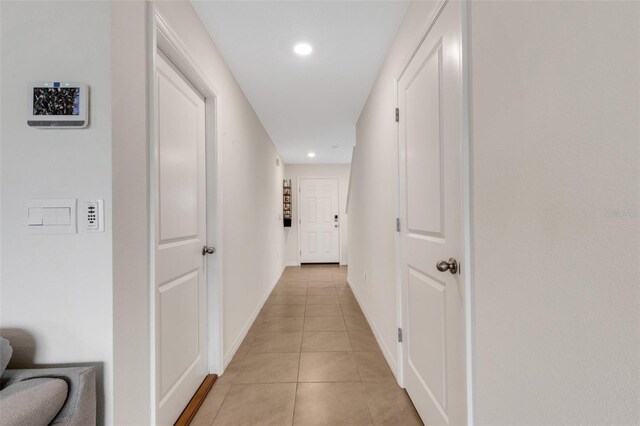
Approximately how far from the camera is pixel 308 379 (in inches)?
77.5

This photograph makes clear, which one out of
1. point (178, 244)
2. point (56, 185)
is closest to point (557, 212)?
point (56, 185)

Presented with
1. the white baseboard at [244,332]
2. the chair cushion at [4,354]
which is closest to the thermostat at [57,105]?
the chair cushion at [4,354]

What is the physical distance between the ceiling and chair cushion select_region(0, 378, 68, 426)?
73.6 inches

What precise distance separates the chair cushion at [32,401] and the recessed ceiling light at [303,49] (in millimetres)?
2163

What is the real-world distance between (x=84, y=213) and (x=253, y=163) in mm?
2415

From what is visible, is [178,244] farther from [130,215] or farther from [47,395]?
[47,395]

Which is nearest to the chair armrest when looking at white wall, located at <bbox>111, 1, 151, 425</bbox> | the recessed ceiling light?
white wall, located at <bbox>111, 1, 151, 425</bbox>

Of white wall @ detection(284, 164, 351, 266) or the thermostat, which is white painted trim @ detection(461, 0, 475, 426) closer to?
the thermostat

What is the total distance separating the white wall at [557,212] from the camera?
21.8 inches

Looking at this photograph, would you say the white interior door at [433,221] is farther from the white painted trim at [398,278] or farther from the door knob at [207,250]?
the door knob at [207,250]

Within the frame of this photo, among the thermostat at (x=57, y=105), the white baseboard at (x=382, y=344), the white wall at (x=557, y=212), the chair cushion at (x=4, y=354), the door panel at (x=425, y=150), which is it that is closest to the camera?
the white wall at (x=557, y=212)

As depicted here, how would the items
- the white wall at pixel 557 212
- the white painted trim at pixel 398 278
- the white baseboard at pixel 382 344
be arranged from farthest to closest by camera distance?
the white baseboard at pixel 382 344 < the white painted trim at pixel 398 278 < the white wall at pixel 557 212

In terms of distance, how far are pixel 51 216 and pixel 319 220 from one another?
5.82 meters

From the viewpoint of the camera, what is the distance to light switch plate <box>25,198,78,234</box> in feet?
3.18
